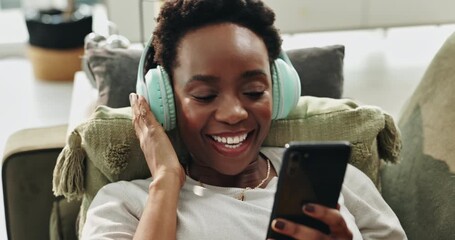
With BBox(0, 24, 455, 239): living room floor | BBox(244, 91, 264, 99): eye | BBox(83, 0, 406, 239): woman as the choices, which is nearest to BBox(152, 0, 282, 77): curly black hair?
BBox(83, 0, 406, 239): woman

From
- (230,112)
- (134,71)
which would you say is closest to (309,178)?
(230,112)

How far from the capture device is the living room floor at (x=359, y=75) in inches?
120

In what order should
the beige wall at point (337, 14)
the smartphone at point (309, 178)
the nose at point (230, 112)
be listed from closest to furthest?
the smartphone at point (309, 178) → the nose at point (230, 112) → the beige wall at point (337, 14)

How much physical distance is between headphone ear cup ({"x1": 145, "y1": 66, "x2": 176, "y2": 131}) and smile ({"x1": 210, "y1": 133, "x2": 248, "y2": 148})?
101 millimetres

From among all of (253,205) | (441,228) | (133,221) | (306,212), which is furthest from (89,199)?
(441,228)

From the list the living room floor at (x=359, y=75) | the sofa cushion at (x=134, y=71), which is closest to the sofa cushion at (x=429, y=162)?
the sofa cushion at (x=134, y=71)

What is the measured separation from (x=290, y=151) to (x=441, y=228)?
553 millimetres

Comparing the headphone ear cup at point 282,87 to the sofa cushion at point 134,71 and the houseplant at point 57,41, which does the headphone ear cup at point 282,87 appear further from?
the houseplant at point 57,41

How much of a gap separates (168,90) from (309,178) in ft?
1.27

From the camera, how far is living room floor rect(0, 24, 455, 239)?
10.0 ft

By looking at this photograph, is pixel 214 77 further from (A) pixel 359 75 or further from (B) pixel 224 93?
(A) pixel 359 75

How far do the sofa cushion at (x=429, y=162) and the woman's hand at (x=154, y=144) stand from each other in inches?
20.2

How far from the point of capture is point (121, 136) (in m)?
1.28

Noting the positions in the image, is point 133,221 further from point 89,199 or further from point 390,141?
point 390,141
